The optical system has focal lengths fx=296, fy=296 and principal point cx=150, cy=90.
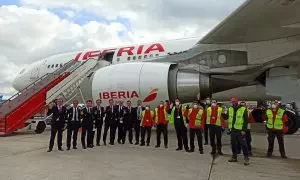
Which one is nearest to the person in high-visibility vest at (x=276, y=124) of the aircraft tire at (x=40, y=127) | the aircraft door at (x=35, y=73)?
the aircraft tire at (x=40, y=127)

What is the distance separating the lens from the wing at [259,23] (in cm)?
752

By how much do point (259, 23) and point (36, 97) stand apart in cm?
858

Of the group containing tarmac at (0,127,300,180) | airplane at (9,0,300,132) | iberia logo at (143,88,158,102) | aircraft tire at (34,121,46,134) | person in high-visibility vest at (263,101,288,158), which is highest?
airplane at (9,0,300,132)

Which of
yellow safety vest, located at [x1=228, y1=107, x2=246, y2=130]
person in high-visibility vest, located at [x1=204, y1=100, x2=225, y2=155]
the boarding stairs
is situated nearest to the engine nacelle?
person in high-visibility vest, located at [x1=204, y1=100, x2=225, y2=155]

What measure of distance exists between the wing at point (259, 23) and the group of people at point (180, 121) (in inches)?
92.9

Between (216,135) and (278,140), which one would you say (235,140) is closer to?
(216,135)

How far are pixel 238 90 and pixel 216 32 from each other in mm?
2889

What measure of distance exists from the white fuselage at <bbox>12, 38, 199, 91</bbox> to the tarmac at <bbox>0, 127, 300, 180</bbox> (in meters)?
5.51

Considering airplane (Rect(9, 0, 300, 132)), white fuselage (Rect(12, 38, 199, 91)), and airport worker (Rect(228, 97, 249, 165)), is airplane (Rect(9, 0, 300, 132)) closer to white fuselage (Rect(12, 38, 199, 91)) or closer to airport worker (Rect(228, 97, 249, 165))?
white fuselage (Rect(12, 38, 199, 91))

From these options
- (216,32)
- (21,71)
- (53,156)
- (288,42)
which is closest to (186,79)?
(216,32)

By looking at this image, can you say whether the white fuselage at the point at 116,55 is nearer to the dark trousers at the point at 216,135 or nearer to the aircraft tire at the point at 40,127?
the aircraft tire at the point at 40,127

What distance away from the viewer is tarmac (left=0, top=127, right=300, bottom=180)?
16.3 ft

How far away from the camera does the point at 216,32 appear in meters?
9.38

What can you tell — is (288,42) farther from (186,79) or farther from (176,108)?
(176,108)
